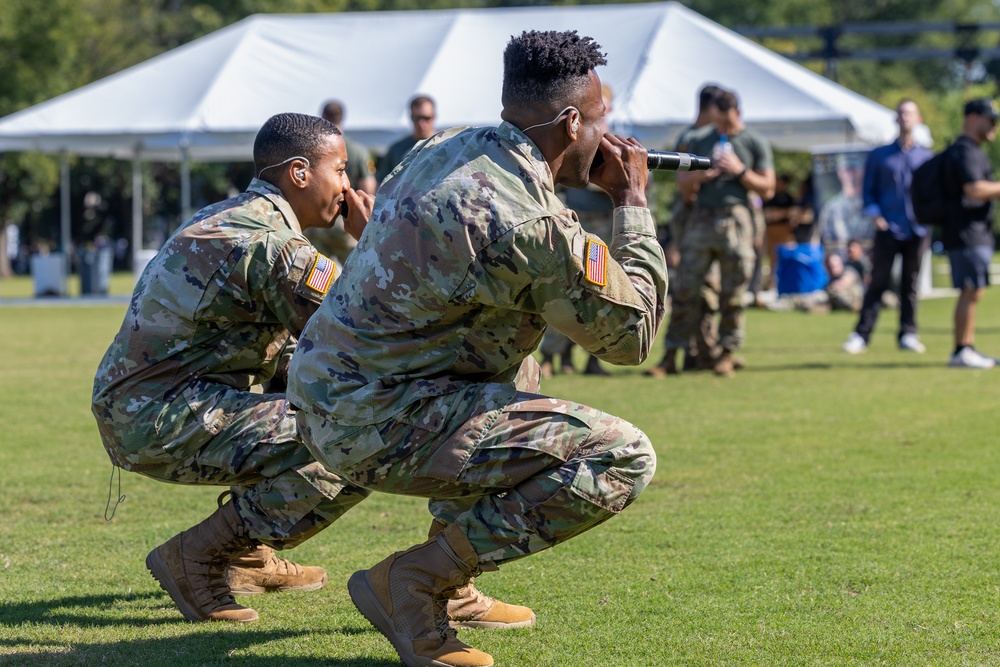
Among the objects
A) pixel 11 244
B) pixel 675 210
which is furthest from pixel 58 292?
pixel 11 244

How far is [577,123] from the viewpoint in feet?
11.4

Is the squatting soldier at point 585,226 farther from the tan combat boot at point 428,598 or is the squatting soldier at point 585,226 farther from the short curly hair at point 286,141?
the tan combat boot at point 428,598

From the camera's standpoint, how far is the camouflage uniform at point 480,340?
330 cm

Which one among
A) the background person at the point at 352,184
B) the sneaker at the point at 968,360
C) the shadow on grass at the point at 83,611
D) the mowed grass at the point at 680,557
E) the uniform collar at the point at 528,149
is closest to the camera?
the uniform collar at the point at 528,149

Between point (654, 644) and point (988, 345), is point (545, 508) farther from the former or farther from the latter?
point (988, 345)

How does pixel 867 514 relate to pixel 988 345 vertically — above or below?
above

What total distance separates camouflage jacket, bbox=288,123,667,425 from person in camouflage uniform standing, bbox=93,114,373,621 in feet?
1.95

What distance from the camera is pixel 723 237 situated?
10.7m

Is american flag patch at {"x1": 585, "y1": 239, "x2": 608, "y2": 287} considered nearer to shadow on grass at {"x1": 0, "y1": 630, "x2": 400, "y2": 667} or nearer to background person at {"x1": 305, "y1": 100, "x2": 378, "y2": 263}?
shadow on grass at {"x1": 0, "y1": 630, "x2": 400, "y2": 667}

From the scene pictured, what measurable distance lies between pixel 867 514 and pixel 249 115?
15810mm

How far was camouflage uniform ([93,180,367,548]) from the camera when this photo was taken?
412 cm

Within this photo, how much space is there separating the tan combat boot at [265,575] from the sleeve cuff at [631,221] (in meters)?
1.81

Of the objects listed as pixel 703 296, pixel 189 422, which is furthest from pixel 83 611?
pixel 703 296

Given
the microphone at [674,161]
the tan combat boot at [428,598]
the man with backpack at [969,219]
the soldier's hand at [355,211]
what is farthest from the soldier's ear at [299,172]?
the man with backpack at [969,219]
